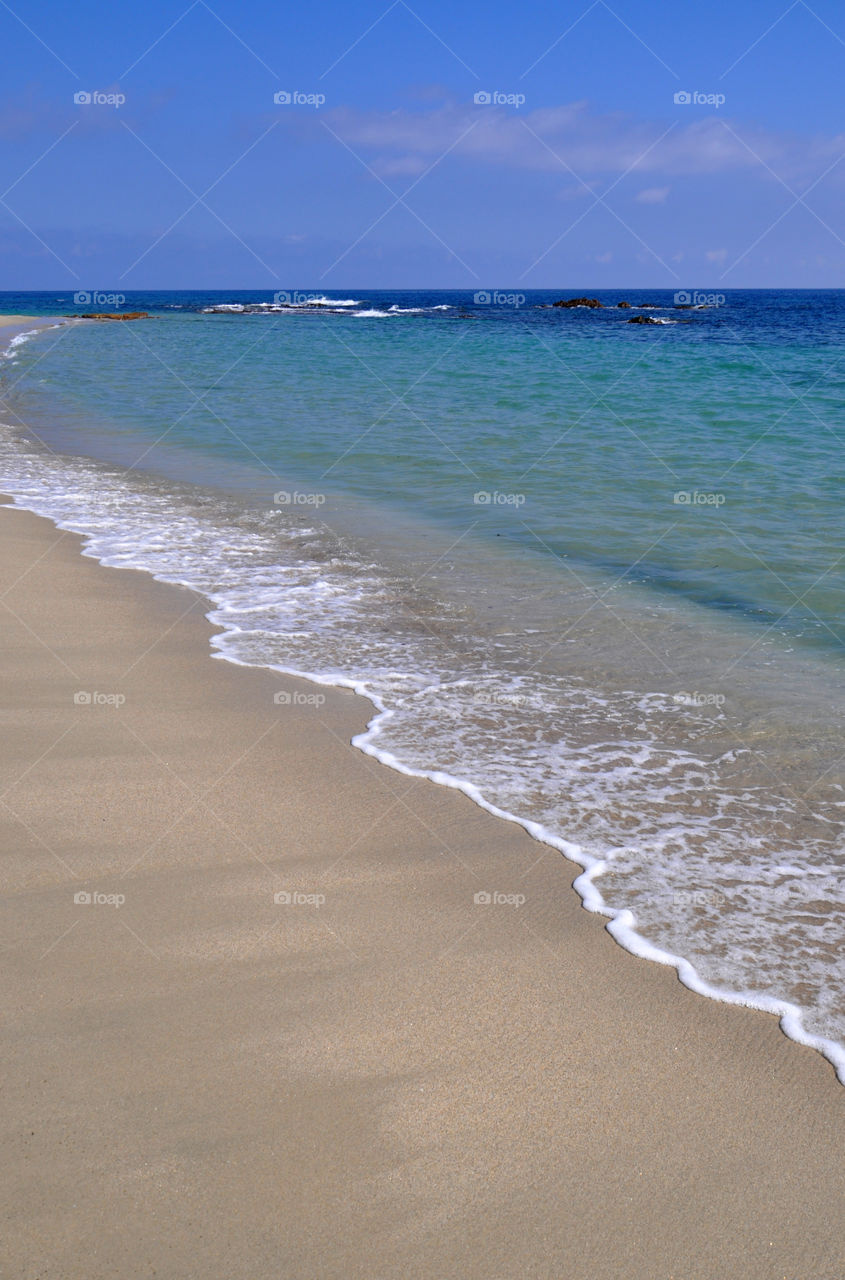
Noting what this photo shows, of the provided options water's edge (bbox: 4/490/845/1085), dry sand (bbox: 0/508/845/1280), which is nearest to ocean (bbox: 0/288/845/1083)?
water's edge (bbox: 4/490/845/1085)

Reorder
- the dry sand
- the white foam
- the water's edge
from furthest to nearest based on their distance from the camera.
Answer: the white foam, the water's edge, the dry sand

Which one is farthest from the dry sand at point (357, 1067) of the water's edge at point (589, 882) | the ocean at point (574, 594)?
the ocean at point (574, 594)

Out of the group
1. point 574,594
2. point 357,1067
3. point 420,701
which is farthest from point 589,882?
point 574,594

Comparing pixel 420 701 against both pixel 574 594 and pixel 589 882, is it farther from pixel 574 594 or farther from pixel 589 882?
pixel 574 594

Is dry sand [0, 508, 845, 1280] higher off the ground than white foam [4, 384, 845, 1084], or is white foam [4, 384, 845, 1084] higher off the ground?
white foam [4, 384, 845, 1084]

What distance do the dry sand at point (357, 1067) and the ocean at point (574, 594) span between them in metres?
A: 0.30

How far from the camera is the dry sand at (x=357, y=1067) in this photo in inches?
85.4

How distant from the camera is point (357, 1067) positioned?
8.54ft

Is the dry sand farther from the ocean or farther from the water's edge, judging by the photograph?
the ocean

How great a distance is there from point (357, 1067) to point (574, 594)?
5129 millimetres

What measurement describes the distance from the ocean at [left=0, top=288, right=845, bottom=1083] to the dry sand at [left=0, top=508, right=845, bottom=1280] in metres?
0.30

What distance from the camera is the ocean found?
372 cm

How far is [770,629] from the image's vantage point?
258 inches

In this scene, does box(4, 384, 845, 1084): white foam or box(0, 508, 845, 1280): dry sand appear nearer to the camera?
box(0, 508, 845, 1280): dry sand
